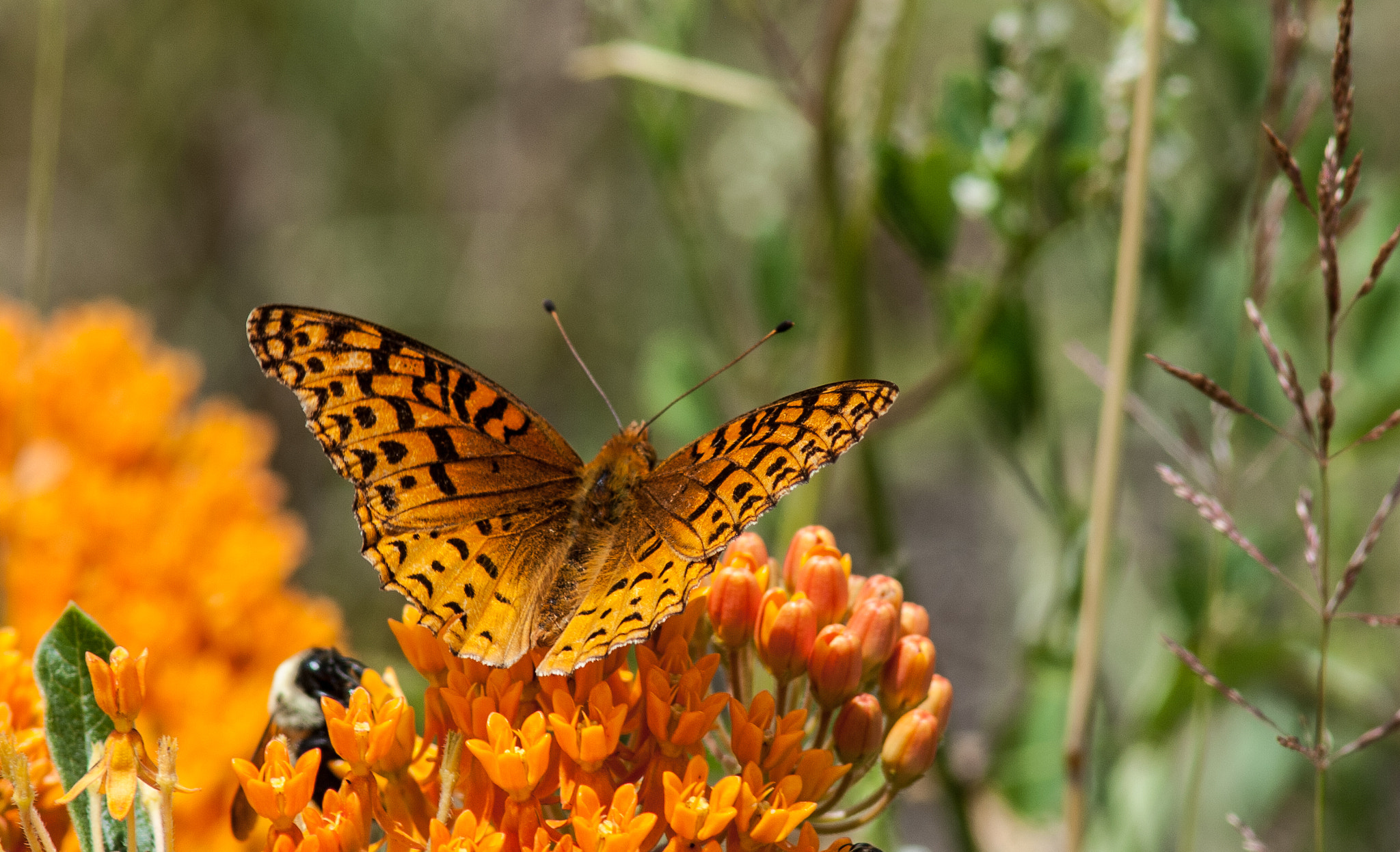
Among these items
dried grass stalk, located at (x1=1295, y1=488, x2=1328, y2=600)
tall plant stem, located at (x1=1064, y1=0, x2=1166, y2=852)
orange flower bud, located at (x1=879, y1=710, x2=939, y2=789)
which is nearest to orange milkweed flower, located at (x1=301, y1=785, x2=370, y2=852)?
orange flower bud, located at (x1=879, y1=710, x2=939, y2=789)

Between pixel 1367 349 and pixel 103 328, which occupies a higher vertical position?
pixel 103 328

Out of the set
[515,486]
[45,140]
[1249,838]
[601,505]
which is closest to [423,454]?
[515,486]

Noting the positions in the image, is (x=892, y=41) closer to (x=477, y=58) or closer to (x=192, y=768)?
(x=192, y=768)

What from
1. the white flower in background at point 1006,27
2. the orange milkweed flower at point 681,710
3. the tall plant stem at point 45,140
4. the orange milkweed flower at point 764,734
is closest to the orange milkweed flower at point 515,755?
the orange milkweed flower at point 681,710

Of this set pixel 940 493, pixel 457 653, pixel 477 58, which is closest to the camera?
pixel 457 653

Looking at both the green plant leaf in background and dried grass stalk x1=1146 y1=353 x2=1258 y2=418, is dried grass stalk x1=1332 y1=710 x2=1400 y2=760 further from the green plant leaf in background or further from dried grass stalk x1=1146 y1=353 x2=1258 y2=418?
the green plant leaf in background

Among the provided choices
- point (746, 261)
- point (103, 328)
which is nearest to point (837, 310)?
point (103, 328)
